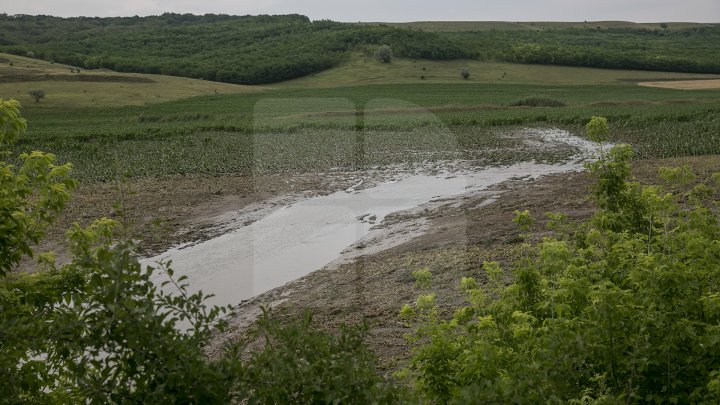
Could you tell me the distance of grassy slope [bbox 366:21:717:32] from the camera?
155 meters

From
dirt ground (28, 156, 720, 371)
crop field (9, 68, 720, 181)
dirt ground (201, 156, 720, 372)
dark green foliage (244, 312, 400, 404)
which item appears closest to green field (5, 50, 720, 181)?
crop field (9, 68, 720, 181)

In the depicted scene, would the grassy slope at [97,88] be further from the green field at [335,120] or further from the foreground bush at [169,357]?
the foreground bush at [169,357]

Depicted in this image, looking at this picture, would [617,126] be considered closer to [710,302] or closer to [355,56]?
[710,302]

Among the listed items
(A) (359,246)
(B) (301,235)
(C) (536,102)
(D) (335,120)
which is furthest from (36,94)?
(A) (359,246)

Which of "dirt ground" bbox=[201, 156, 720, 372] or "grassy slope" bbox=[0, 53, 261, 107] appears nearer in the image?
"dirt ground" bbox=[201, 156, 720, 372]

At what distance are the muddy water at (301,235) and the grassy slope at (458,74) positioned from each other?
5230 centimetres

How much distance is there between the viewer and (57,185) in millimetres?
6000

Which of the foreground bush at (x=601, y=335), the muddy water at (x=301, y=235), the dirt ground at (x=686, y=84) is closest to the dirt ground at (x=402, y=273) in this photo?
the muddy water at (x=301, y=235)

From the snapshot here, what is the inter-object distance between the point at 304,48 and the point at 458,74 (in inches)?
1135

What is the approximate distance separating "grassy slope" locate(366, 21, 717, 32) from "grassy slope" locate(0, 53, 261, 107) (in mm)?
88755

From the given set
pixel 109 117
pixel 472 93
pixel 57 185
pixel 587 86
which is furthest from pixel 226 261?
pixel 587 86

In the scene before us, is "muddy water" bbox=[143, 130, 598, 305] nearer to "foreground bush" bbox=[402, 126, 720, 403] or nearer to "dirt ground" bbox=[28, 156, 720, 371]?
"dirt ground" bbox=[28, 156, 720, 371]

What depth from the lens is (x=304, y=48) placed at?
330 ft

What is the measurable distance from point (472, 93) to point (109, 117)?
34.2 meters
